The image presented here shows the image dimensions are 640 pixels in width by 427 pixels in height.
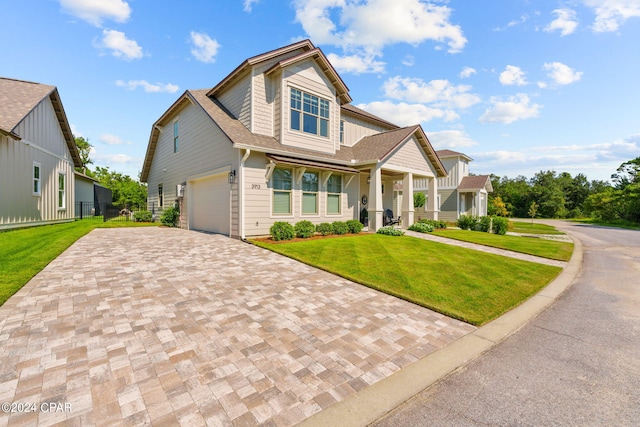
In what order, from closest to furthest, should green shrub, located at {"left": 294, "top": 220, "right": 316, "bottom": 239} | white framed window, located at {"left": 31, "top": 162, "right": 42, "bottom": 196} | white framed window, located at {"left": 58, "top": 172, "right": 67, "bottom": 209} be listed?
1. green shrub, located at {"left": 294, "top": 220, "right": 316, "bottom": 239}
2. white framed window, located at {"left": 31, "top": 162, "right": 42, "bottom": 196}
3. white framed window, located at {"left": 58, "top": 172, "right": 67, "bottom": 209}

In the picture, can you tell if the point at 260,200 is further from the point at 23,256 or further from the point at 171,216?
the point at 171,216

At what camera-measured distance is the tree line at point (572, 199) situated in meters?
31.4

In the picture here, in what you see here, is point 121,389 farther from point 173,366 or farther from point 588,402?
point 588,402

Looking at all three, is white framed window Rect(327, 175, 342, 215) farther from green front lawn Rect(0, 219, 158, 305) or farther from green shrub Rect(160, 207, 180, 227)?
green front lawn Rect(0, 219, 158, 305)

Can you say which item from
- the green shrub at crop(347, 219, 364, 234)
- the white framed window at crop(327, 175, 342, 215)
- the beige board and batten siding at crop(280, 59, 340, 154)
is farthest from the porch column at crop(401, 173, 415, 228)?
the beige board and batten siding at crop(280, 59, 340, 154)

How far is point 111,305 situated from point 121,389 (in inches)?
90.5

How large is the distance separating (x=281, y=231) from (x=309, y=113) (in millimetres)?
6194

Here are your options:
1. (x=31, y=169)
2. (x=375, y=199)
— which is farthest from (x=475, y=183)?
(x=31, y=169)

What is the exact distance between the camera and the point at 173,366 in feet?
9.07

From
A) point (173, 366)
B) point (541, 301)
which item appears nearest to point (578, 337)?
point (541, 301)

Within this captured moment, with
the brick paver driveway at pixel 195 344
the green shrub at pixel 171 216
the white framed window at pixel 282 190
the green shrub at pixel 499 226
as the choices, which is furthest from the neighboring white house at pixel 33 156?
the green shrub at pixel 499 226

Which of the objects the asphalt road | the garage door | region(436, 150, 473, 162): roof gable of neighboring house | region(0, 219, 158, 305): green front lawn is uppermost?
region(436, 150, 473, 162): roof gable of neighboring house

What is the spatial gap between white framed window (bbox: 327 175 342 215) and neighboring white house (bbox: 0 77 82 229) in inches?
504

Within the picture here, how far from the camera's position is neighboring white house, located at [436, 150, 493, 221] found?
26.2 metres
